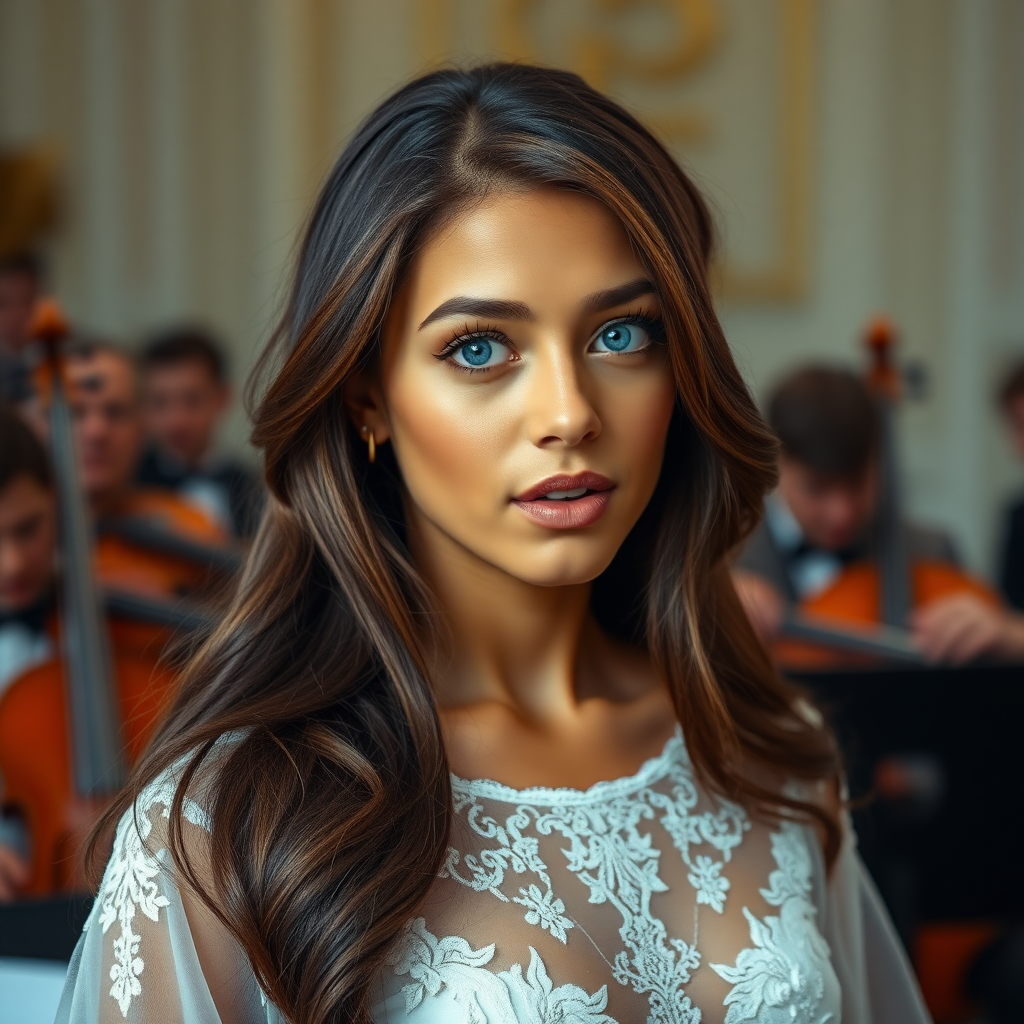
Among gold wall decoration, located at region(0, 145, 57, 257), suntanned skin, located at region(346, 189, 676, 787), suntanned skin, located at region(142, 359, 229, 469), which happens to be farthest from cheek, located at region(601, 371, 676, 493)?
gold wall decoration, located at region(0, 145, 57, 257)

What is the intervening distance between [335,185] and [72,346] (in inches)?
75.8

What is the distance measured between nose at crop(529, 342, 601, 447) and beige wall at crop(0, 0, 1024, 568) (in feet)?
11.5

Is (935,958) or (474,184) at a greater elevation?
(474,184)

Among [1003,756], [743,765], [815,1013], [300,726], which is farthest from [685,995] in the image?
[1003,756]

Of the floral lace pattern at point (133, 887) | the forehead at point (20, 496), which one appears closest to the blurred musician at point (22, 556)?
the forehead at point (20, 496)

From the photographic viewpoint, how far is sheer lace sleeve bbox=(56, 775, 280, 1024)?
0.97 metres

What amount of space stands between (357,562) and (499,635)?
0.16 m

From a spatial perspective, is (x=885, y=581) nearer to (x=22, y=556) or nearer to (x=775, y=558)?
(x=775, y=558)

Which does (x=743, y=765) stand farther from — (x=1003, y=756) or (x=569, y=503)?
(x=1003, y=756)

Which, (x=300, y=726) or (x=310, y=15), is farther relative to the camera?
A: (x=310, y=15)

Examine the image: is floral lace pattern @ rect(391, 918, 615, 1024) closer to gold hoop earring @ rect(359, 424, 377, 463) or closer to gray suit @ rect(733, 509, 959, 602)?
gold hoop earring @ rect(359, 424, 377, 463)

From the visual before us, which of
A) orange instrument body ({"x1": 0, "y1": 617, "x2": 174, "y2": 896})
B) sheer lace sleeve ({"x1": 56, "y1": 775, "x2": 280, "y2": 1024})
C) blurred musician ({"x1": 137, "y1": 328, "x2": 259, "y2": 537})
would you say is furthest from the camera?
blurred musician ({"x1": 137, "y1": 328, "x2": 259, "y2": 537})

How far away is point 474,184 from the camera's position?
3.53ft

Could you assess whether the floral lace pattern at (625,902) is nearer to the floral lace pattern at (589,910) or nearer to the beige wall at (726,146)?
the floral lace pattern at (589,910)
